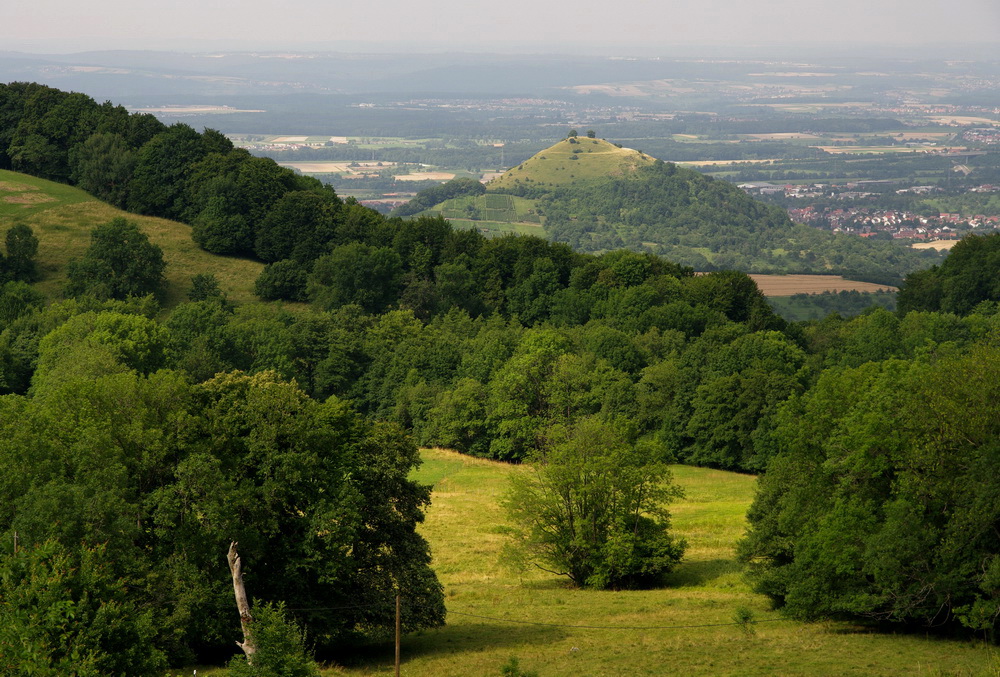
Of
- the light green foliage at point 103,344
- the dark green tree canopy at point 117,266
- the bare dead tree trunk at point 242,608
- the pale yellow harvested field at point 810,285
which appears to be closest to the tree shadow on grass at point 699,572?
the bare dead tree trunk at point 242,608

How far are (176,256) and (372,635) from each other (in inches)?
3334

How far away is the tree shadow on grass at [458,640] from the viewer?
31.0m

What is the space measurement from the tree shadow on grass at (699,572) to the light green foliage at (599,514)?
2.92ft

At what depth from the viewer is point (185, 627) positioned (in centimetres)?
2778

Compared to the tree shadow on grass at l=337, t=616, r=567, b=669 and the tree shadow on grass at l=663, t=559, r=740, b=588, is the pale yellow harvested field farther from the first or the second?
the tree shadow on grass at l=337, t=616, r=567, b=669

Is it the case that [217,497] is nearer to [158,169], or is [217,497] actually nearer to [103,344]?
[103,344]

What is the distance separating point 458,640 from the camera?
33.0m

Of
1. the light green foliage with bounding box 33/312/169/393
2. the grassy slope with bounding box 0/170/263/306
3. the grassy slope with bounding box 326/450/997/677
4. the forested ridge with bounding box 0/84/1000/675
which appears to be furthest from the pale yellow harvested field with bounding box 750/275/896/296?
the grassy slope with bounding box 326/450/997/677

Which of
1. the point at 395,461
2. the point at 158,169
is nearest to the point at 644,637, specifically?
the point at 395,461

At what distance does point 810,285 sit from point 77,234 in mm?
117236

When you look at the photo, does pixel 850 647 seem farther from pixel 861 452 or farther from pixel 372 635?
pixel 372 635

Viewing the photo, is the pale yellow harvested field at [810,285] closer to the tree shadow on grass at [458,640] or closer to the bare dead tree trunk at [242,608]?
the tree shadow on grass at [458,640]

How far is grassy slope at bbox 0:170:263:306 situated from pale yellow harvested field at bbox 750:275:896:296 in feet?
296

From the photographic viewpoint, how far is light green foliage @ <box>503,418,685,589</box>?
4006cm
